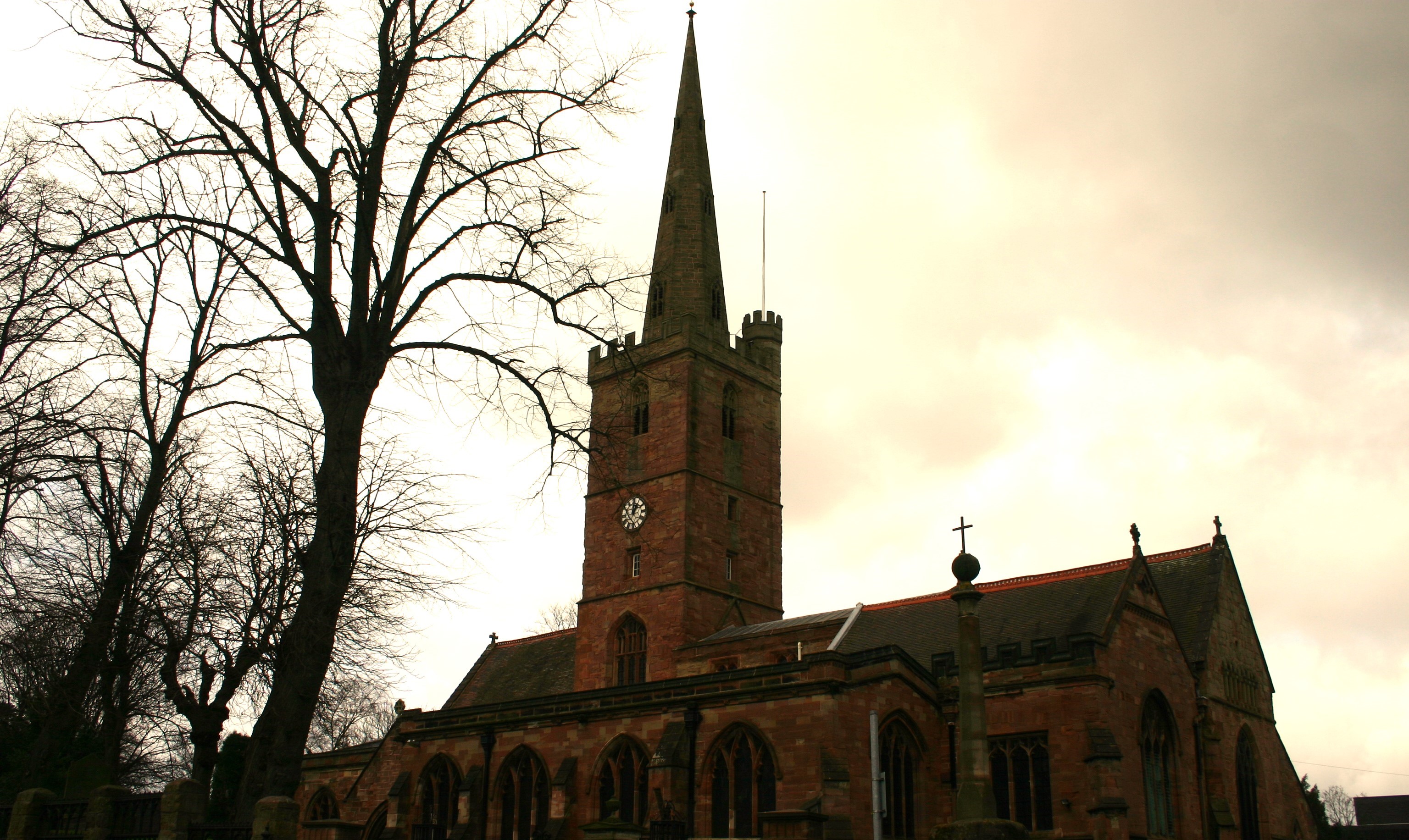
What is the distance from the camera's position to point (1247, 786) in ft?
106

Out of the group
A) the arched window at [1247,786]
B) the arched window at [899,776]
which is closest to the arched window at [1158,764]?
the arched window at [1247,786]

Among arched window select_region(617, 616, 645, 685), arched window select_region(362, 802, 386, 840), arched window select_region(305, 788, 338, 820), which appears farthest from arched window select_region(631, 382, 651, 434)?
arched window select_region(305, 788, 338, 820)

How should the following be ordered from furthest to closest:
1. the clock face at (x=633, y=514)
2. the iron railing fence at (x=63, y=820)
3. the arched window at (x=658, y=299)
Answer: the arched window at (x=658, y=299)
the clock face at (x=633, y=514)
the iron railing fence at (x=63, y=820)

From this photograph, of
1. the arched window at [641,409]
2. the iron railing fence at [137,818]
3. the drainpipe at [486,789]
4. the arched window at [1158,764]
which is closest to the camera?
the iron railing fence at [137,818]

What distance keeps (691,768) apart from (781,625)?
394 inches

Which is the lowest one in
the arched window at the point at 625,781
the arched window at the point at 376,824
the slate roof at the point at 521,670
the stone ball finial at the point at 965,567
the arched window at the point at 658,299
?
the arched window at the point at 376,824

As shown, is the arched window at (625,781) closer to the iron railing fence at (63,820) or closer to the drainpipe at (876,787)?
the drainpipe at (876,787)

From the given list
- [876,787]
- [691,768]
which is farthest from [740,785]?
[876,787]

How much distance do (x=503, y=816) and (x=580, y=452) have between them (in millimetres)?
18257

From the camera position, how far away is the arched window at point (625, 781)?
2666 cm

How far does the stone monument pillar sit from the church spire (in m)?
25.3

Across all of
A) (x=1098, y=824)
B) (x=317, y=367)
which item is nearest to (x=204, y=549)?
(x=317, y=367)

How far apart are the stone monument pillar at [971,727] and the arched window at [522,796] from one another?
1488cm

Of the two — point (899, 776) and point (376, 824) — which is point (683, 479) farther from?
point (899, 776)
